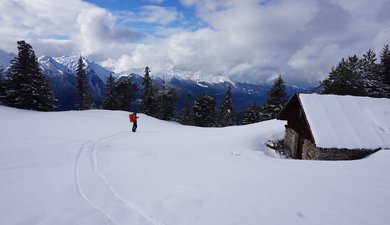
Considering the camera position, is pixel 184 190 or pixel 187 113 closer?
pixel 184 190


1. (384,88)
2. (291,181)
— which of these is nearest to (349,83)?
(384,88)

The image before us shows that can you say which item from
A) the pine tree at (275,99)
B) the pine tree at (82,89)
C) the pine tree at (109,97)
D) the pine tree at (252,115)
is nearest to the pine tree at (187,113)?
the pine tree at (252,115)

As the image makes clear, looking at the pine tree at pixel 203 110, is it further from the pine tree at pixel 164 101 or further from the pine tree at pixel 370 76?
the pine tree at pixel 370 76

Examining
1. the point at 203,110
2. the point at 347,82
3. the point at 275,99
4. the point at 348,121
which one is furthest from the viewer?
the point at 203,110

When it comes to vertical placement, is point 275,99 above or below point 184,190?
above

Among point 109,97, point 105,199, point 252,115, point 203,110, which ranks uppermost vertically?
point 109,97

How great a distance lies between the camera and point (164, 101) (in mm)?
59219

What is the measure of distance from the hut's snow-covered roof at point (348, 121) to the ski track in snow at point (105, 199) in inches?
443

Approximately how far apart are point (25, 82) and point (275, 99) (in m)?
44.1

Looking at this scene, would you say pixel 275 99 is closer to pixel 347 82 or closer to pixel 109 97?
pixel 347 82

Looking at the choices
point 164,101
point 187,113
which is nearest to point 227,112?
point 187,113

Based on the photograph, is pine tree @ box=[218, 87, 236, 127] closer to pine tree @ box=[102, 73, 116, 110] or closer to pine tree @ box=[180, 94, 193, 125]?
pine tree @ box=[180, 94, 193, 125]

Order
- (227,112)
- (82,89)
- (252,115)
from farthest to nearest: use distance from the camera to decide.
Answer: (227,112)
(252,115)
(82,89)

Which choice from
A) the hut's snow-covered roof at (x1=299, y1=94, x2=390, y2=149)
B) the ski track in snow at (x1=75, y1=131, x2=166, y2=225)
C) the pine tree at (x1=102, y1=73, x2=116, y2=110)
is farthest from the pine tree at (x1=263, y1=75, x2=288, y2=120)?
the ski track in snow at (x1=75, y1=131, x2=166, y2=225)
